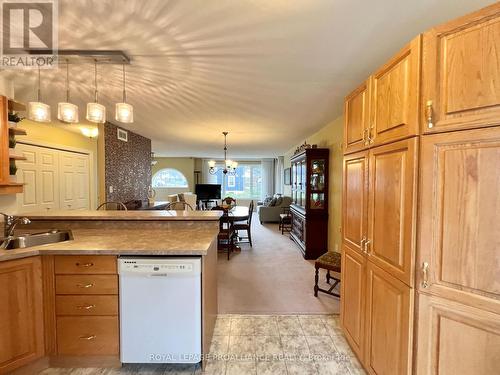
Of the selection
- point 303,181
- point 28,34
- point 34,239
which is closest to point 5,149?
point 34,239

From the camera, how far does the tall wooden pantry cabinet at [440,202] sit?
1.04 metres

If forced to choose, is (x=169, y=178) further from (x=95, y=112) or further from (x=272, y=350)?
(x=272, y=350)

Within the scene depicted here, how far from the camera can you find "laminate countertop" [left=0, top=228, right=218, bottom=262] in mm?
1661

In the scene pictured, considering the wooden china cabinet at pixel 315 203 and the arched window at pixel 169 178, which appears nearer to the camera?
the wooden china cabinet at pixel 315 203

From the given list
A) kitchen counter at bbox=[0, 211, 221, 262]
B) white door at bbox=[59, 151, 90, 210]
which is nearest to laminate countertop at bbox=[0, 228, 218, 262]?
kitchen counter at bbox=[0, 211, 221, 262]

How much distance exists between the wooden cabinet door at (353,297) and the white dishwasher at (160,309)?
1197 mm

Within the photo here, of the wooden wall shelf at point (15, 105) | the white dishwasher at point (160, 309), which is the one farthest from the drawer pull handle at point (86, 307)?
the wooden wall shelf at point (15, 105)

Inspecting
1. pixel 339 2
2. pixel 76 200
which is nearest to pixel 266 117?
pixel 339 2

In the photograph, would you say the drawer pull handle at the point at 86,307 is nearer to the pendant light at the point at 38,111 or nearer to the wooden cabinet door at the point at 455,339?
the pendant light at the point at 38,111

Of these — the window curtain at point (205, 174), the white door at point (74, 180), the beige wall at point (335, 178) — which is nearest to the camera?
the beige wall at point (335, 178)

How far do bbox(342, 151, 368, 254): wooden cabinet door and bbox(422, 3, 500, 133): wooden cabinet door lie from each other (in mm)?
560

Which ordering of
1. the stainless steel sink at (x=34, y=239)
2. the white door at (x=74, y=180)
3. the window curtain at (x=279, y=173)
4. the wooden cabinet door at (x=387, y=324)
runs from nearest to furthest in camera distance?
1. the wooden cabinet door at (x=387, y=324)
2. the stainless steel sink at (x=34, y=239)
3. the white door at (x=74, y=180)
4. the window curtain at (x=279, y=173)

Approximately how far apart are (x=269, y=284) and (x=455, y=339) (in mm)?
2232

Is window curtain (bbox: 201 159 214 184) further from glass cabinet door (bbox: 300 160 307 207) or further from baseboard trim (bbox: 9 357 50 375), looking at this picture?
baseboard trim (bbox: 9 357 50 375)
